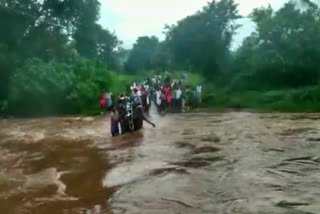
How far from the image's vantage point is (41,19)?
4097 cm

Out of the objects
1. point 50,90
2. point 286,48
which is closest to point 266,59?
point 286,48

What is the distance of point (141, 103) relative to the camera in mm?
20594

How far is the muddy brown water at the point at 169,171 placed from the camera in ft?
27.8

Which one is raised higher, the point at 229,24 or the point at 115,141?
the point at 229,24

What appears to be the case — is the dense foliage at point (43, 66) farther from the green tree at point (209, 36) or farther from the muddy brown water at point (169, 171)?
the muddy brown water at point (169, 171)

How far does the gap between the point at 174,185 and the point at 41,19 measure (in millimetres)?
33511

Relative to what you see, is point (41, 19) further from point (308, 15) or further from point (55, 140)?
point (55, 140)

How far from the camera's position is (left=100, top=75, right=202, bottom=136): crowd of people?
18500 mm

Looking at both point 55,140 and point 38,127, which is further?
point 38,127

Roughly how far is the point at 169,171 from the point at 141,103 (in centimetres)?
965

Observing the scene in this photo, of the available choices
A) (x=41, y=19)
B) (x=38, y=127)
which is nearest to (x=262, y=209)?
(x=38, y=127)

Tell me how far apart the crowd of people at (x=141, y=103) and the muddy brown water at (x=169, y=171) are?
64cm

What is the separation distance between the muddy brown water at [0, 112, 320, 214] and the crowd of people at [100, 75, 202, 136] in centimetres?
64

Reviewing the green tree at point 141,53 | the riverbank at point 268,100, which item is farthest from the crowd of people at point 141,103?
the green tree at point 141,53
